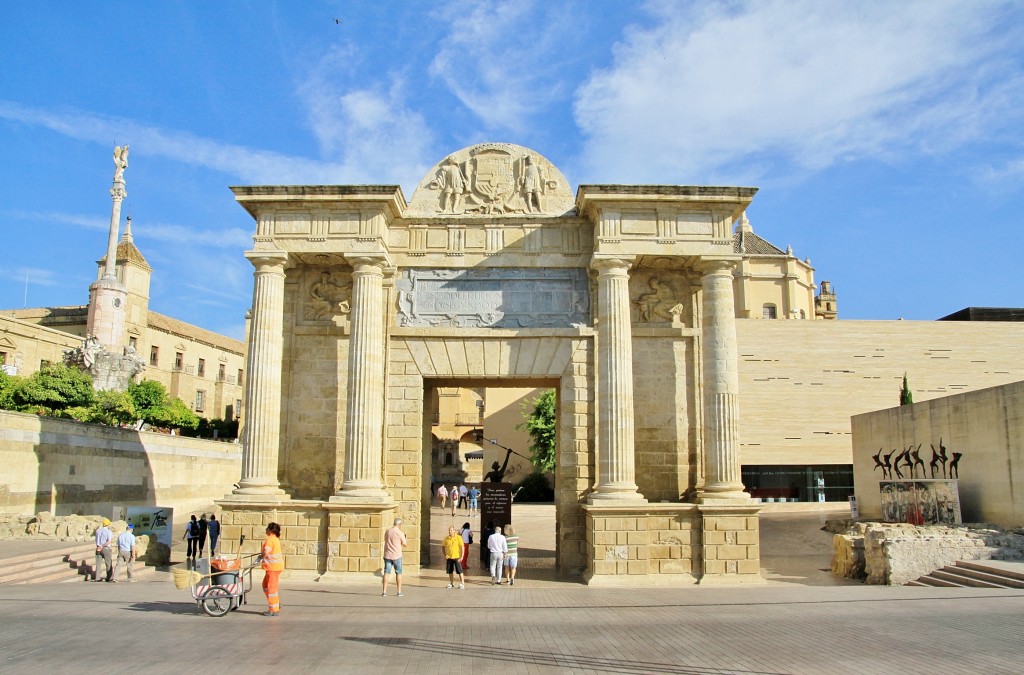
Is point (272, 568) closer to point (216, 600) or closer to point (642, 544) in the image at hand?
point (216, 600)

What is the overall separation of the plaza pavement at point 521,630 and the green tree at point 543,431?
28376mm

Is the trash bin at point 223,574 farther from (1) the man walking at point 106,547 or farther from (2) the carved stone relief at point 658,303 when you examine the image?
(2) the carved stone relief at point 658,303

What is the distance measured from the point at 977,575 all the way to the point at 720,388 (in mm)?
6013

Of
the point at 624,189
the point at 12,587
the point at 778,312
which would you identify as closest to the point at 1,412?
the point at 12,587

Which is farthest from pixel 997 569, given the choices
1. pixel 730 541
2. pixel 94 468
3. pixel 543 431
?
pixel 543 431

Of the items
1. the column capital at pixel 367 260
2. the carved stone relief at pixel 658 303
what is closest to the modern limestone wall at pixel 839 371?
the carved stone relief at pixel 658 303

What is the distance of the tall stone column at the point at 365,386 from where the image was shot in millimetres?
16094

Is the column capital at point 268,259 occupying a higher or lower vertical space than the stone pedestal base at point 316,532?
higher

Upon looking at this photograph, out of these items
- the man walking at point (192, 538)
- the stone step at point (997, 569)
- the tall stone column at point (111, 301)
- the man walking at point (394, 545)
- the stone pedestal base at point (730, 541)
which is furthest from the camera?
the tall stone column at point (111, 301)

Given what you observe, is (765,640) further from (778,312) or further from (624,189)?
(778,312)

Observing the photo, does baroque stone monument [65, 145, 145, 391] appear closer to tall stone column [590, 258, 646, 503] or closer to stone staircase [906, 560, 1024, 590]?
tall stone column [590, 258, 646, 503]

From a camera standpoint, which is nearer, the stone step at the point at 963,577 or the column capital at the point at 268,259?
the stone step at the point at 963,577

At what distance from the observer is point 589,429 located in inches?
677

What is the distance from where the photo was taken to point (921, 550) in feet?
52.8
